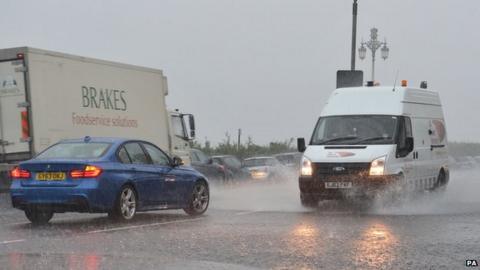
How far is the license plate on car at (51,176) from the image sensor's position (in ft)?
37.9

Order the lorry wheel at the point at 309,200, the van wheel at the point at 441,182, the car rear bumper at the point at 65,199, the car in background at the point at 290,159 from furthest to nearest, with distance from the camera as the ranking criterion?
the car in background at the point at 290,159 < the van wheel at the point at 441,182 < the lorry wheel at the point at 309,200 < the car rear bumper at the point at 65,199

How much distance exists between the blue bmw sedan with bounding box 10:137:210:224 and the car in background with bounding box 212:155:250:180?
16.0m

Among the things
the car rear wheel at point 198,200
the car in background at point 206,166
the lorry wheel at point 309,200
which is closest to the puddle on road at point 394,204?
the lorry wheel at point 309,200

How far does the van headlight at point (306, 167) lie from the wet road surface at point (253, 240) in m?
0.77

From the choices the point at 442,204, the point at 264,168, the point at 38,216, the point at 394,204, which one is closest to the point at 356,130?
the point at 394,204

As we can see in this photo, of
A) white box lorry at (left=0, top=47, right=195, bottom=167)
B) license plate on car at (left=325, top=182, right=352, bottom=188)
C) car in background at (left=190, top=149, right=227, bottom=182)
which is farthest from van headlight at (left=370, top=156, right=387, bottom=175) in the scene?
car in background at (left=190, top=149, right=227, bottom=182)

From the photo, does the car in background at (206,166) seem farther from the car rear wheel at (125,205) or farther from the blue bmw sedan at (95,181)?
the car rear wheel at (125,205)

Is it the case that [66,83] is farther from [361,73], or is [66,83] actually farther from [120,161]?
[361,73]

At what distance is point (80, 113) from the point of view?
1853 cm

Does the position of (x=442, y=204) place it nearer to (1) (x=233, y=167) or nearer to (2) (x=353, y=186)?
(2) (x=353, y=186)

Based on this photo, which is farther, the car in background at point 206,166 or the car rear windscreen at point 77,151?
the car in background at point 206,166

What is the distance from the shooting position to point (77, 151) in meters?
12.2

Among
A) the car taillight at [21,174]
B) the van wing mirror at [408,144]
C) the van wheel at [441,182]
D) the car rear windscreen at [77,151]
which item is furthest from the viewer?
the van wheel at [441,182]

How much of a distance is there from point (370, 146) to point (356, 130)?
28.0 inches
